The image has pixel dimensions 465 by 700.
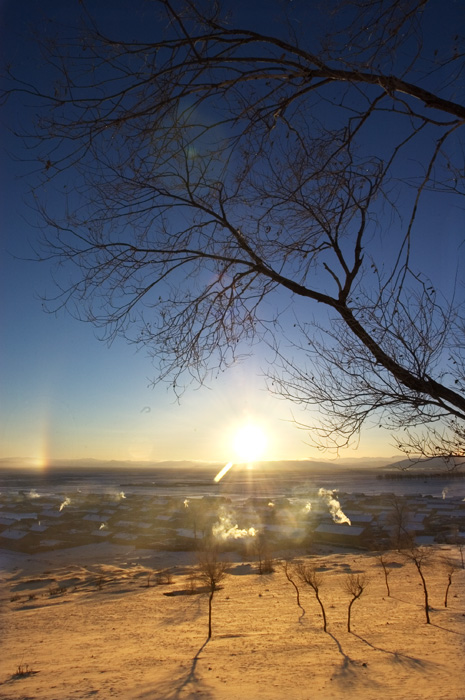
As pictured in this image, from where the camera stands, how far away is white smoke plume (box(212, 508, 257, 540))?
31.4 metres

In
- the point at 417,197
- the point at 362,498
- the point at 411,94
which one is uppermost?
the point at 411,94

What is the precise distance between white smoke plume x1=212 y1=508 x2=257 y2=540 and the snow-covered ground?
938 cm

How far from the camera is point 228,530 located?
34656mm

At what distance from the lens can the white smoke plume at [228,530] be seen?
31408mm

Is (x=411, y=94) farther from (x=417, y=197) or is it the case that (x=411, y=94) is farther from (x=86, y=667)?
(x=86, y=667)

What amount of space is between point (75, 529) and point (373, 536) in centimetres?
2086

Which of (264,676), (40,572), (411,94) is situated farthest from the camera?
(40,572)

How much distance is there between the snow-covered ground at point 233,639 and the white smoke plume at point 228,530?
30.8 feet

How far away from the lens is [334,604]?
1486 cm

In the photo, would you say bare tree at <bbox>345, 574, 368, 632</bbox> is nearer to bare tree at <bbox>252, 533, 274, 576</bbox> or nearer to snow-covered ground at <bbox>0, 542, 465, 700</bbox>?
snow-covered ground at <bbox>0, 542, 465, 700</bbox>

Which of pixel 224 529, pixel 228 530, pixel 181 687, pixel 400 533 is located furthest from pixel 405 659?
pixel 224 529

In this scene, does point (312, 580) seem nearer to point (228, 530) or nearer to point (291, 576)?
point (291, 576)

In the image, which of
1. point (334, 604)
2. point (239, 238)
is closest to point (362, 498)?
point (334, 604)

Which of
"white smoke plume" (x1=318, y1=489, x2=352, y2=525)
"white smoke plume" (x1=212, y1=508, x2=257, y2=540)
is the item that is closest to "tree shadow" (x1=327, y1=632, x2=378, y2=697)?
"white smoke plume" (x1=212, y1=508, x2=257, y2=540)
